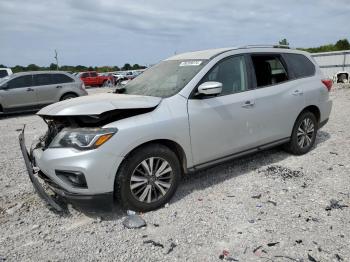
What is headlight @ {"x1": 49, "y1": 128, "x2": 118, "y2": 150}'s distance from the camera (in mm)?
3211

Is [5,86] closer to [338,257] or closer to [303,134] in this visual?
[303,134]

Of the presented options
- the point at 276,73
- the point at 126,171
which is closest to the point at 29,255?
the point at 126,171

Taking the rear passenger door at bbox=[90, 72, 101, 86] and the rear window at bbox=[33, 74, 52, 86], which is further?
the rear passenger door at bbox=[90, 72, 101, 86]

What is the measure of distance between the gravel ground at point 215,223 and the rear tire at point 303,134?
1.54ft

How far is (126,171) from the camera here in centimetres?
341

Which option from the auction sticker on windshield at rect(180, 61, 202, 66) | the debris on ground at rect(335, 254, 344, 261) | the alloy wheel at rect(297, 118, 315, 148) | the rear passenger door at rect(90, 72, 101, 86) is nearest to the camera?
the debris on ground at rect(335, 254, 344, 261)

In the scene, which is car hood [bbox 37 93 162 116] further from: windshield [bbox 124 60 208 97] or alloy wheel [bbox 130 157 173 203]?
alloy wheel [bbox 130 157 173 203]

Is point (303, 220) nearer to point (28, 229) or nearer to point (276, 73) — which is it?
point (276, 73)

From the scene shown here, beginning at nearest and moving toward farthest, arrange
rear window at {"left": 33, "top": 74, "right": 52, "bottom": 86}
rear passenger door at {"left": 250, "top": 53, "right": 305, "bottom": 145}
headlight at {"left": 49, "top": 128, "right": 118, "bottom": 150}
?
headlight at {"left": 49, "top": 128, "right": 118, "bottom": 150}
rear passenger door at {"left": 250, "top": 53, "right": 305, "bottom": 145}
rear window at {"left": 33, "top": 74, "right": 52, "bottom": 86}

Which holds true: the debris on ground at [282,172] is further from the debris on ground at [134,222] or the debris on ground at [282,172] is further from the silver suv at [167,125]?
the debris on ground at [134,222]

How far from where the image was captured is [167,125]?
3.61 meters

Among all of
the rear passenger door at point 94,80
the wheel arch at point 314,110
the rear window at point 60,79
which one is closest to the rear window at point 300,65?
the wheel arch at point 314,110

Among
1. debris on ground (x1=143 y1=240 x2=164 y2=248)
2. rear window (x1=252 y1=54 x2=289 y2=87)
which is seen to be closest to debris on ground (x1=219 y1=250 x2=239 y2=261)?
debris on ground (x1=143 y1=240 x2=164 y2=248)

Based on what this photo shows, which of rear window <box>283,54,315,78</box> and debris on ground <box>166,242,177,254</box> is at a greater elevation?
rear window <box>283,54,315,78</box>
